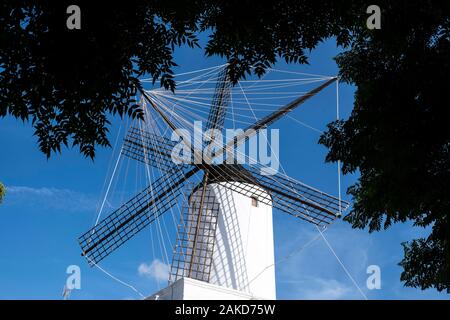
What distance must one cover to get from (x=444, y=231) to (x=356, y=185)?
11.2 ft

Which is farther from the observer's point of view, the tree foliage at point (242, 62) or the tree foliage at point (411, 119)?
the tree foliage at point (411, 119)

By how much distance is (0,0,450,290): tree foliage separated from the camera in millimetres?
4141

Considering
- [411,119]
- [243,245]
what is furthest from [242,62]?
[243,245]

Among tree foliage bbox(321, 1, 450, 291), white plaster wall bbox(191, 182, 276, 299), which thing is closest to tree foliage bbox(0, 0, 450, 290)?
tree foliage bbox(321, 1, 450, 291)

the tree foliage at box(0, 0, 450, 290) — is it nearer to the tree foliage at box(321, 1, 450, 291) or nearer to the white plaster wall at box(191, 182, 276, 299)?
the tree foliage at box(321, 1, 450, 291)

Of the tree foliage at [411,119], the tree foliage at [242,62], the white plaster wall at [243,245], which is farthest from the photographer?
the white plaster wall at [243,245]

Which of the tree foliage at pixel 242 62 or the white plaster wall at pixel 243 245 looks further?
the white plaster wall at pixel 243 245

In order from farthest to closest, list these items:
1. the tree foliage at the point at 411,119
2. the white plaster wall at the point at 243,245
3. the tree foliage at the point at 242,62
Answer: the white plaster wall at the point at 243,245, the tree foliage at the point at 411,119, the tree foliage at the point at 242,62

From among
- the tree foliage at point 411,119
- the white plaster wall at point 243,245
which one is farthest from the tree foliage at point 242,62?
the white plaster wall at point 243,245

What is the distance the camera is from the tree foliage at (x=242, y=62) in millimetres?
4141

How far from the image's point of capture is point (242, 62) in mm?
4906

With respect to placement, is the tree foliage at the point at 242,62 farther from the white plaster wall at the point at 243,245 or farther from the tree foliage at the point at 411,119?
the white plaster wall at the point at 243,245
